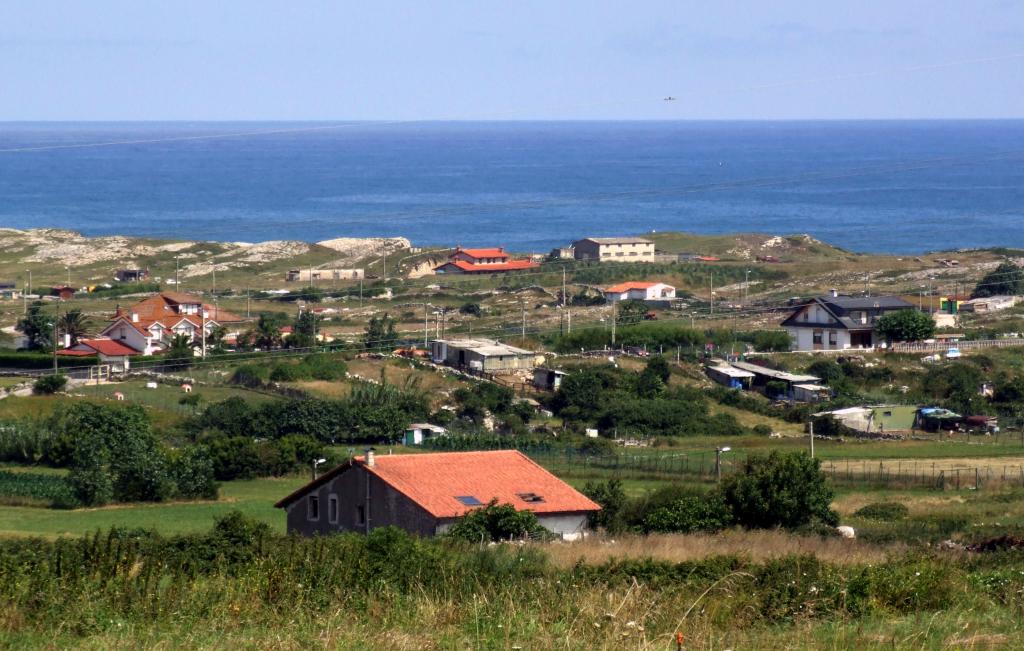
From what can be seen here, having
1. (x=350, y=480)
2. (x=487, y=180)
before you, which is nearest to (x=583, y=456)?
(x=350, y=480)

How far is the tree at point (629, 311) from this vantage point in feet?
185

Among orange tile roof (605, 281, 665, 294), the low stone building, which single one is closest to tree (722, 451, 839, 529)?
the low stone building

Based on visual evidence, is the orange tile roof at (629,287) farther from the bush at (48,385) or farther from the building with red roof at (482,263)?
the bush at (48,385)

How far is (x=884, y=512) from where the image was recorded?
23000 mm

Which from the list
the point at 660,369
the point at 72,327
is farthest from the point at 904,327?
the point at 72,327

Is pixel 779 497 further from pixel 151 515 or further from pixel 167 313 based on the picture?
pixel 167 313

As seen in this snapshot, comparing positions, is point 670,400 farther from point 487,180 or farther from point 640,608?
point 487,180

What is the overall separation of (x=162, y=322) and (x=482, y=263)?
3000 cm

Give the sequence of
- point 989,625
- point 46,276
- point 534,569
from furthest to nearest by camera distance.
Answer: point 46,276 → point 534,569 → point 989,625

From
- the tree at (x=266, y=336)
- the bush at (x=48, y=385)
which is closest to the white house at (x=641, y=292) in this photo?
the tree at (x=266, y=336)

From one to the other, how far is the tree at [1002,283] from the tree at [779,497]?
44.0 metres

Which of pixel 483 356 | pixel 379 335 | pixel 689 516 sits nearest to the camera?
pixel 689 516

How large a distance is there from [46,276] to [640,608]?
2847 inches

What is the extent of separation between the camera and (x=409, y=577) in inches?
486
